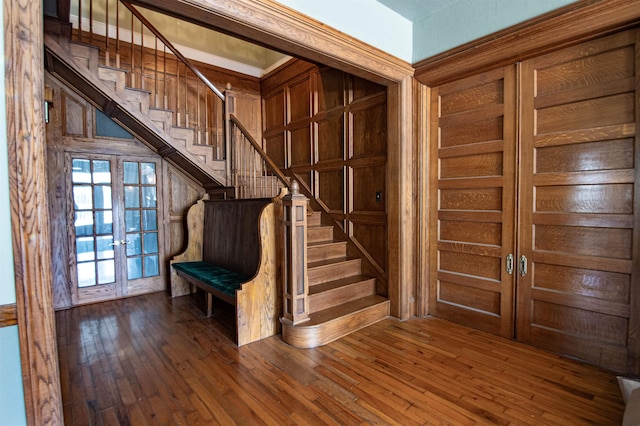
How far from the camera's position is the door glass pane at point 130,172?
447cm

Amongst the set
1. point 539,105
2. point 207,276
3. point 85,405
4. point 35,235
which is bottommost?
point 85,405

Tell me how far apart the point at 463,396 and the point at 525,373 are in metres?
0.63

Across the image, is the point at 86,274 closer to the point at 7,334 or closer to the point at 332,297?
the point at 332,297

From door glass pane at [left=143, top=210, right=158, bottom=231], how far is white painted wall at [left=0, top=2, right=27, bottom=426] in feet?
11.8

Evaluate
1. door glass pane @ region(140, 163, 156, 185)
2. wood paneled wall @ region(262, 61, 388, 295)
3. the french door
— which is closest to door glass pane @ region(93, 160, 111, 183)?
the french door

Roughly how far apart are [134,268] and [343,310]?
10.3 ft

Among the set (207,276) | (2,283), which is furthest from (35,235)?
(207,276)

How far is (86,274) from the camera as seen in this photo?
4.20m

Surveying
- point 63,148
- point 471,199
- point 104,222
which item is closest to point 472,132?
point 471,199

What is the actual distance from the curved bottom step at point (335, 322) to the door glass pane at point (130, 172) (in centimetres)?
310

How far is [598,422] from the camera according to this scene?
187cm

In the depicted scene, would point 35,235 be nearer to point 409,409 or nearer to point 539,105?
point 409,409

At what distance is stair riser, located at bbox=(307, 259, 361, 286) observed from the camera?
3.53m

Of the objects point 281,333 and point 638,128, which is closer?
point 638,128
